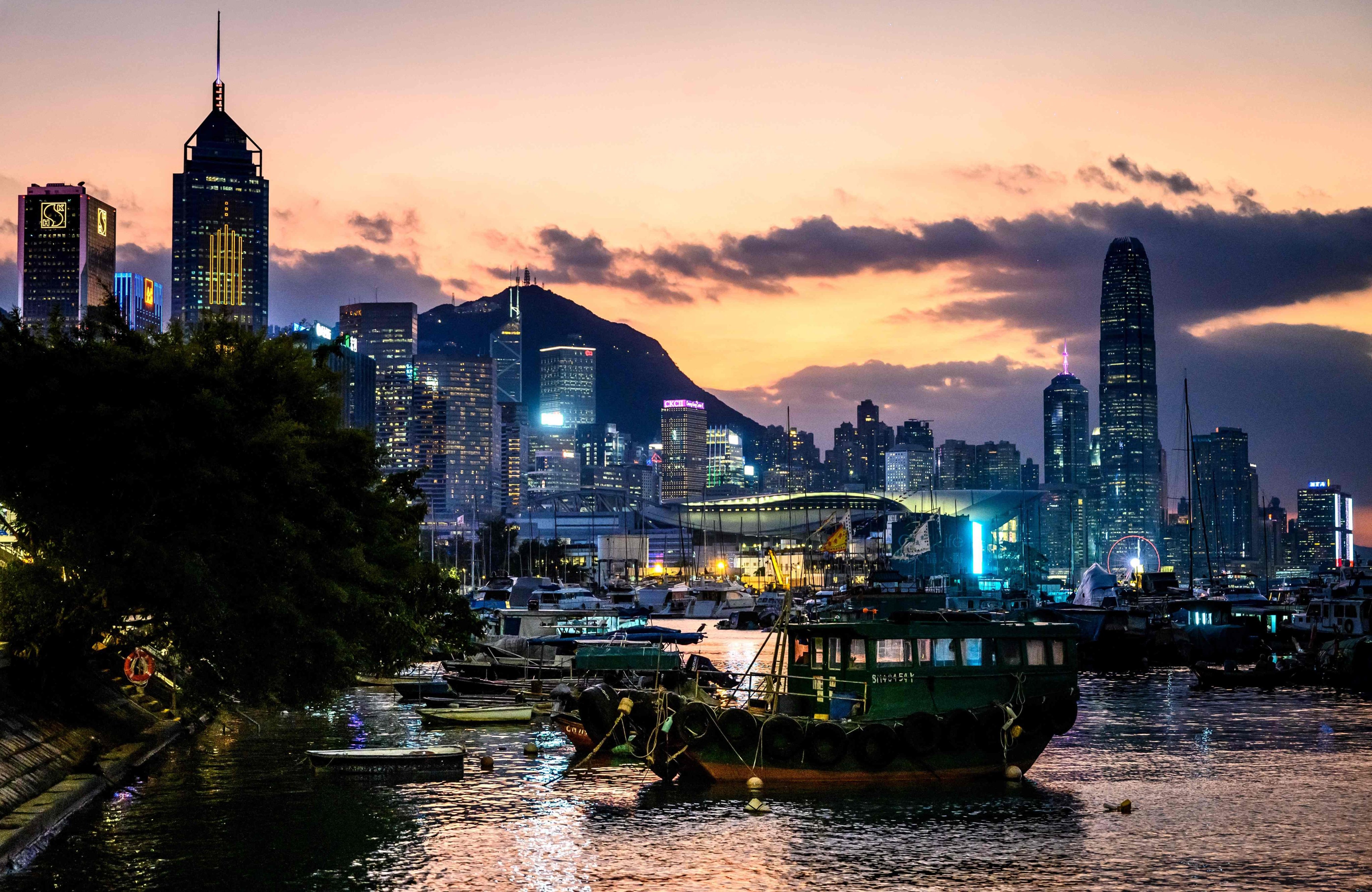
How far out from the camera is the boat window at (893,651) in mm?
34531

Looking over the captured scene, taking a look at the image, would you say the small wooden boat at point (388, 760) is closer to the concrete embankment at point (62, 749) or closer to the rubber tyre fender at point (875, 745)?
the concrete embankment at point (62, 749)

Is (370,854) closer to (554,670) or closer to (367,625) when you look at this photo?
(367,625)

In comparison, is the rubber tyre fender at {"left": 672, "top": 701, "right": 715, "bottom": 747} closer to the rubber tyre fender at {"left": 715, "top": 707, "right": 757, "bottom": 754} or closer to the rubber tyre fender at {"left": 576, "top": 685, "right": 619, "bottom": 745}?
the rubber tyre fender at {"left": 715, "top": 707, "right": 757, "bottom": 754}

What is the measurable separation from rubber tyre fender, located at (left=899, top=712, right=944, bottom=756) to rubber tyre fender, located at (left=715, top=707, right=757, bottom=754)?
376cm

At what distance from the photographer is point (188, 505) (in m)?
32.7

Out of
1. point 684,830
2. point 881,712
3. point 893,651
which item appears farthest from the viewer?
point 893,651

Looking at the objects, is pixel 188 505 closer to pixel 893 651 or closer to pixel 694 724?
pixel 694 724

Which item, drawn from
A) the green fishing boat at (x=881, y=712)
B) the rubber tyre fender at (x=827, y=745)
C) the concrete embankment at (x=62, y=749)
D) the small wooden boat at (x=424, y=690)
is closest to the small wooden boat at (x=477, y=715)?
the small wooden boat at (x=424, y=690)

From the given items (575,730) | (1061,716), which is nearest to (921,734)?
(1061,716)

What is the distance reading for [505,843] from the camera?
94.2 feet

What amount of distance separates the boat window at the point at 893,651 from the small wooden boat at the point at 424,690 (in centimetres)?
2601

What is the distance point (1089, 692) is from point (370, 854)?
167 feet

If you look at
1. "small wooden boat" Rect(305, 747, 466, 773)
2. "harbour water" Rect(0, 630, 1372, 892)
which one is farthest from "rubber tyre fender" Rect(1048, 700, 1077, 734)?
"small wooden boat" Rect(305, 747, 466, 773)

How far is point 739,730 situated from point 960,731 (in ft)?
19.2
